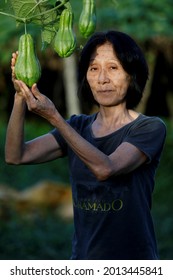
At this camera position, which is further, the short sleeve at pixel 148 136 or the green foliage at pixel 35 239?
the green foliage at pixel 35 239

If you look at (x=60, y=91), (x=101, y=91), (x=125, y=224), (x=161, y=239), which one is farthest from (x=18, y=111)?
(x=60, y=91)

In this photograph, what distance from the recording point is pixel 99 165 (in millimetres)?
2934

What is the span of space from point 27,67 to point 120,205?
0.79 m

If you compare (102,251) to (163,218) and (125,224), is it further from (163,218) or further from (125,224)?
(163,218)

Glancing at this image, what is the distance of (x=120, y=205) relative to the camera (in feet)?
10.3

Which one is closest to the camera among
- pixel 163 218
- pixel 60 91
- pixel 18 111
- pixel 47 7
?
pixel 47 7

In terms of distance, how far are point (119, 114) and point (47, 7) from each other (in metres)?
0.67

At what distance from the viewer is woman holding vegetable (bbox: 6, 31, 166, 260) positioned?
3.15 metres

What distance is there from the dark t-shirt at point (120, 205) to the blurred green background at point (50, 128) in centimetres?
41

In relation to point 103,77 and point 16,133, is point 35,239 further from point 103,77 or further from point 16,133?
point 103,77

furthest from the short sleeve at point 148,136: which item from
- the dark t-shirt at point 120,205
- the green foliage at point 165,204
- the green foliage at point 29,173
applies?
the green foliage at point 29,173

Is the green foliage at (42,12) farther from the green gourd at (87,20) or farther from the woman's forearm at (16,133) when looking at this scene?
the woman's forearm at (16,133)

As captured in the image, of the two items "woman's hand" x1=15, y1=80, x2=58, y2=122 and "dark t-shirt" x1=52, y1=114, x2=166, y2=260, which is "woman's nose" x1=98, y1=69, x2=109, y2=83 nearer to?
"dark t-shirt" x1=52, y1=114, x2=166, y2=260

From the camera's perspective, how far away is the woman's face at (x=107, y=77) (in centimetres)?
319
